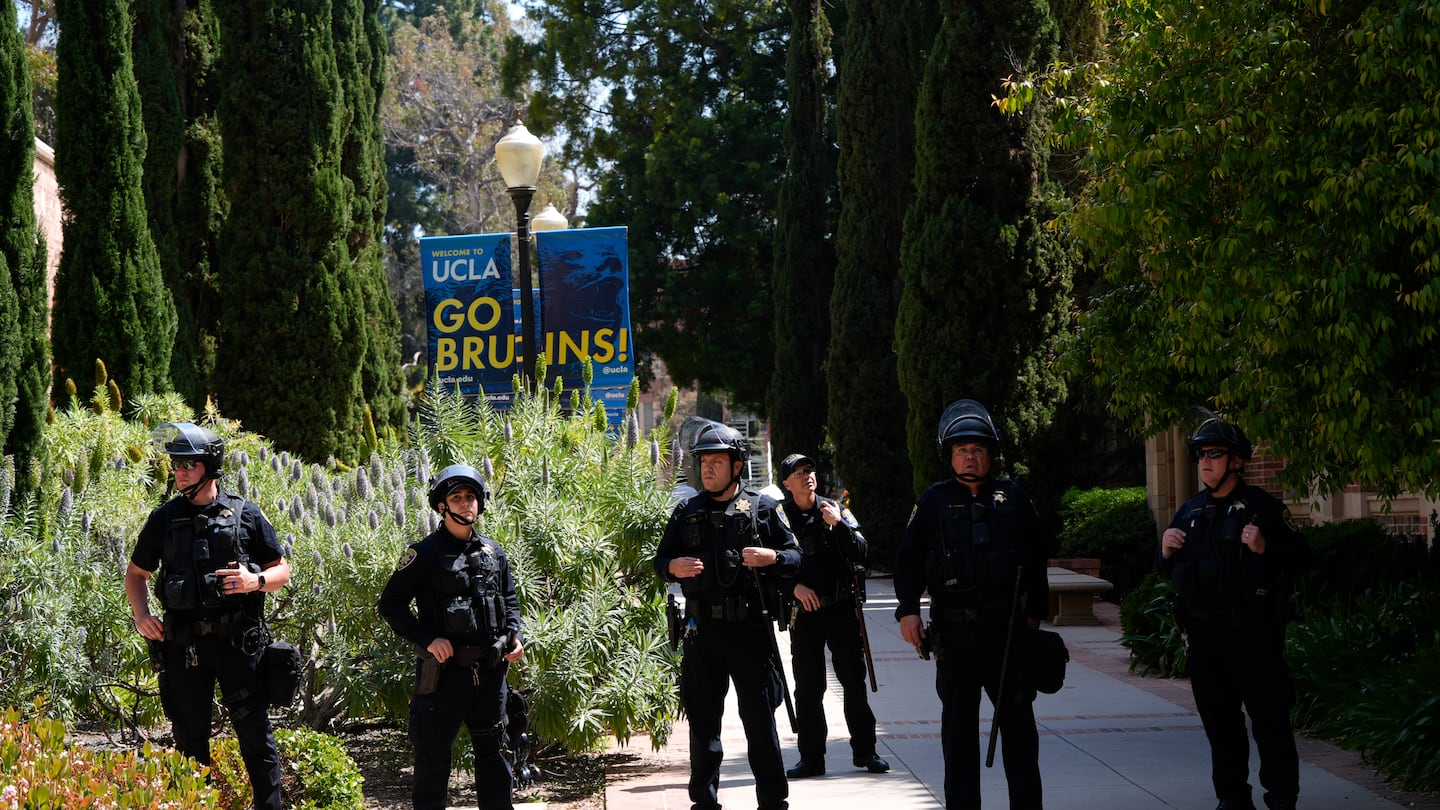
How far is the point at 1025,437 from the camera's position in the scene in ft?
58.7

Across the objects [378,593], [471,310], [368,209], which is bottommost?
[378,593]

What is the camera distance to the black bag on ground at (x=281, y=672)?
6.49 meters

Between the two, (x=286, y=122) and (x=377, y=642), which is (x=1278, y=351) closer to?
(x=377, y=642)

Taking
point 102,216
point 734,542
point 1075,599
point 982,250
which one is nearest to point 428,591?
point 734,542

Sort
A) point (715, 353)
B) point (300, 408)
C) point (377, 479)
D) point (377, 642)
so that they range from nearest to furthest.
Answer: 1. point (377, 642)
2. point (377, 479)
3. point (300, 408)
4. point (715, 353)

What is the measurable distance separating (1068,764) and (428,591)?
3.88 meters

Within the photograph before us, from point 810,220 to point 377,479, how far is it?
19286 millimetres

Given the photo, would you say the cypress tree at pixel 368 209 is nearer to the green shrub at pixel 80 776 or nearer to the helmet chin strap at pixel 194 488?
the helmet chin strap at pixel 194 488

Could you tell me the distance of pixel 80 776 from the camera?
15.0ft

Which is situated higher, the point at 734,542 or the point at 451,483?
the point at 451,483

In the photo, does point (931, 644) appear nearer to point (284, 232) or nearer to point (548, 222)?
point (548, 222)

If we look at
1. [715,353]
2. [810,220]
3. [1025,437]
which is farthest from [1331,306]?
[715,353]

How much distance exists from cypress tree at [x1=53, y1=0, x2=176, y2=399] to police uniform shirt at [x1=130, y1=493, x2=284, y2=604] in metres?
9.79

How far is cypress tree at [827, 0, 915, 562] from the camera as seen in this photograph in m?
22.8
